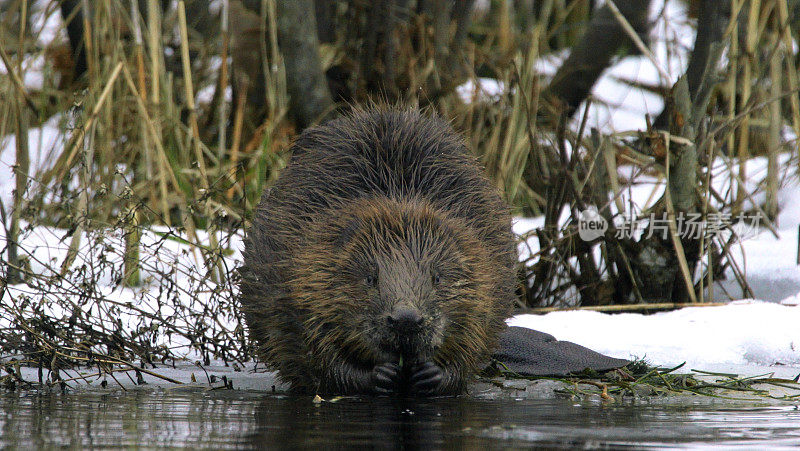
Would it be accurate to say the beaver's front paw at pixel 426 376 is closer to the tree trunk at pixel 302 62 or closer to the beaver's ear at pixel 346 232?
the beaver's ear at pixel 346 232

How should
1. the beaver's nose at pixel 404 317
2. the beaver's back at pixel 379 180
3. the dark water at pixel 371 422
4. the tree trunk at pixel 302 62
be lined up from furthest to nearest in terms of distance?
1. the tree trunk at pixel 302 62
2. the beaver's back at pixel 379 180
3. the beaver's nose at pixel 404 317
4. the dark water at pixel 371 422

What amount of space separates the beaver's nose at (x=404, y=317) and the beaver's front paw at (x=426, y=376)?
0.65 feet

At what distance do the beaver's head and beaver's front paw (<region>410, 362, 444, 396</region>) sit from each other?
25 millimetres

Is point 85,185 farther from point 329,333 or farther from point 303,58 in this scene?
point 303,58

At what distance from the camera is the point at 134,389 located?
9.67 ft

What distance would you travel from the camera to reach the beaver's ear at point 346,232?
9.88ft

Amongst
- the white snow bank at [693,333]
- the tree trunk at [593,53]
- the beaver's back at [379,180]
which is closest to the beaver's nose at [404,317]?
the beaver's back at [379,180]

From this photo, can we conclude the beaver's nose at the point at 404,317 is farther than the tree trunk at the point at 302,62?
No

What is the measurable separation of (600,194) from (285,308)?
1.80 m

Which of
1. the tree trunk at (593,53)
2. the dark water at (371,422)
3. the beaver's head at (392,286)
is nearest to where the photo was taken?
the dark water at (371,422)

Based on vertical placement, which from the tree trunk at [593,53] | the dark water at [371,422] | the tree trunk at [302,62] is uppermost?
the tree trunk at [593,53]

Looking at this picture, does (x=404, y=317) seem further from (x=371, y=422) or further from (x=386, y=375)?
(x=371, y=422)

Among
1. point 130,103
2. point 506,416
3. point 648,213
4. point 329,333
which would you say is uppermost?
point 130,103

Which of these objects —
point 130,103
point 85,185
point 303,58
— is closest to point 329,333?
point 85,185
